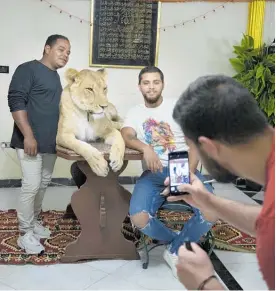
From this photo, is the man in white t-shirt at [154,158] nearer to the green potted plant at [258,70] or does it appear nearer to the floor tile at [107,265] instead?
the floor tile at [107,265]

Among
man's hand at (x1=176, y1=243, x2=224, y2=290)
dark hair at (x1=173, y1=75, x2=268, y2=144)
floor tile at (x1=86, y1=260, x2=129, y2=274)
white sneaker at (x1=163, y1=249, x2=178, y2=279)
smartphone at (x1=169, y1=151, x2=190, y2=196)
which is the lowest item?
floor tile at (x1=86, y1=260, x2=129, y2=274)

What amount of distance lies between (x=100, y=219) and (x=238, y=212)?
4.12 ft

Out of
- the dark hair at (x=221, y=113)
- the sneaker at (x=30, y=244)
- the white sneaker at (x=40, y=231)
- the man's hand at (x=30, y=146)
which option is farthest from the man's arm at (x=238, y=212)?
the white sneaker at (x=40, y=231)

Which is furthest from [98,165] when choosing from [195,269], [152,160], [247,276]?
[195,269]

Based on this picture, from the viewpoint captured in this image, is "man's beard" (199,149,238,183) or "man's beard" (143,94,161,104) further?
"man's beard" (143,94,161,104)

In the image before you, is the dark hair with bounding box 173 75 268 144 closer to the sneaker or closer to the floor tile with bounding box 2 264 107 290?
the floor tile with bounding box 2 264 107 290

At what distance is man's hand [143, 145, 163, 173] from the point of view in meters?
2.38

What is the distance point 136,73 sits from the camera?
4.02 metres

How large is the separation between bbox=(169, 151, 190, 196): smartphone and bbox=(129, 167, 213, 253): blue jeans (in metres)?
0.52

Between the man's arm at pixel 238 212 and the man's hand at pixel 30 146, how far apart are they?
1.35 m

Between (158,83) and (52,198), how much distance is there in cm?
165

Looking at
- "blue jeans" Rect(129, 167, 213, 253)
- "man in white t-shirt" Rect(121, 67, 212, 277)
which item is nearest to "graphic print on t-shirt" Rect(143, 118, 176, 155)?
"man in white t-shirt" Rect(121, 67, 212, 277)

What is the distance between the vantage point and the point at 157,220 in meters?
2.40

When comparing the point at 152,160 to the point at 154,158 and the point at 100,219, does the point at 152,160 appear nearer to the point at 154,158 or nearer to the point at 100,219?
the point at 154,158
